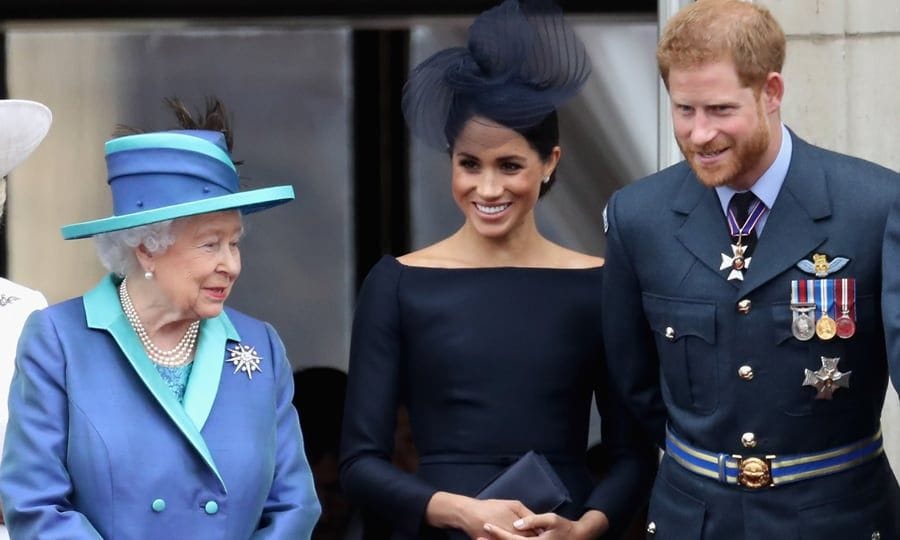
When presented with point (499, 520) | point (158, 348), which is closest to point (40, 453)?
point (158, 348)

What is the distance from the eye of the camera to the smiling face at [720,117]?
3.77 metres

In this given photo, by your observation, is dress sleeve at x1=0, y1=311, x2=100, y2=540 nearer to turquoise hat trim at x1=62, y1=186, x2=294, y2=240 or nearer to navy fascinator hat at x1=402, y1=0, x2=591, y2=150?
turquoise hat trim at x1=62, y1=186, x2=294, y2=240

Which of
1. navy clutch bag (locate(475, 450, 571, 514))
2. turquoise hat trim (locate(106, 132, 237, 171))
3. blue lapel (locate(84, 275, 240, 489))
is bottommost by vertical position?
navy clutch bag (locate(475, 450, 571, 514))

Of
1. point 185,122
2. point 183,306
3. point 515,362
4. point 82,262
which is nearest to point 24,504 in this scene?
point 183,306

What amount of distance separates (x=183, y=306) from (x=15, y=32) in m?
2.79

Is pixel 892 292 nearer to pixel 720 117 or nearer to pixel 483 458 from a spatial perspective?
pixel 720 117

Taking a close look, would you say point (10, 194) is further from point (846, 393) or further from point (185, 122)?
point (846, 393)

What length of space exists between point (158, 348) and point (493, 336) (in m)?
0.91

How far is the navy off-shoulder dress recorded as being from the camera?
174 inches

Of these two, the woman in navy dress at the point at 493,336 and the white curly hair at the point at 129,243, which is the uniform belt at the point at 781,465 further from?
the white curly hair at the point at 129,243

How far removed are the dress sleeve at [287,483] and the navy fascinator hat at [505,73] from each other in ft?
2.68

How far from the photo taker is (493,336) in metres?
4.47

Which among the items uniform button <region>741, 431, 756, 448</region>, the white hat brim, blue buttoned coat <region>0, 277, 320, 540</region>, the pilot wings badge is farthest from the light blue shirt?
the white hat brim

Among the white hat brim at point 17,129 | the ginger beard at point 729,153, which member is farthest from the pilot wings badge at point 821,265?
the white hat brim at point 17,129
